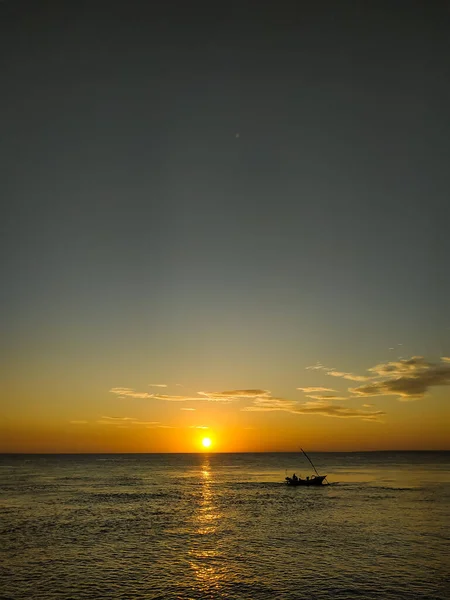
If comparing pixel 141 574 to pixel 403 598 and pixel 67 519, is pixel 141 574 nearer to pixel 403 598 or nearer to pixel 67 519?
pixel 403 598

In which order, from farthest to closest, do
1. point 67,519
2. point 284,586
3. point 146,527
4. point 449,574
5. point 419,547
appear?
point 67,519
point 146,527
point 419,547
point 449,574
point 284,586

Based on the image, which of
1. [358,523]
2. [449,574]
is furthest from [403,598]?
[358,523]

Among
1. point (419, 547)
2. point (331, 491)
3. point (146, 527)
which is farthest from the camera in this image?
point (331, 491)

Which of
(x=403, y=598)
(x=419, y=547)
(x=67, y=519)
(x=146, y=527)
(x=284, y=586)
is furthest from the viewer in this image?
(x=67, y=519)

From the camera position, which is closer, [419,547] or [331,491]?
[419,547]

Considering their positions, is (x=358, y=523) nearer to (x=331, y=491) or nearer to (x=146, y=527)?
(x=146, y=527)

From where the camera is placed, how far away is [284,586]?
31641 millimetres

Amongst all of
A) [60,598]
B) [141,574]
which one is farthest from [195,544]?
[60,598]

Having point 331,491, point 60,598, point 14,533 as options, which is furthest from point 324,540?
point 331,491

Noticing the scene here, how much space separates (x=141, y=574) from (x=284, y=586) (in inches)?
389

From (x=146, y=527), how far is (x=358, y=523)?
22.9 m

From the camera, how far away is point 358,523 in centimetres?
5466

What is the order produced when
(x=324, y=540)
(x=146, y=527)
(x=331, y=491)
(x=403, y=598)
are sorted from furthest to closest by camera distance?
(x=331, y=491)
(x=146, y=527)
(x=324, y=540)
(x=403, y=598)

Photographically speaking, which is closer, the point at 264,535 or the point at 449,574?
the point at 449,574
